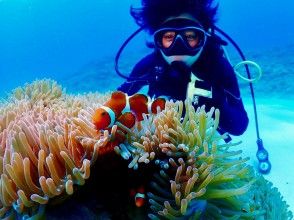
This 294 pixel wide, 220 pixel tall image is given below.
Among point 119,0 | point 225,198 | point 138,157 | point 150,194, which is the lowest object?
point 225,198

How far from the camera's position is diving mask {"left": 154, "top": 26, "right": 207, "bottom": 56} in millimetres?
3078

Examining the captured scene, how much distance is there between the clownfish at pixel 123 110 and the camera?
1503mm

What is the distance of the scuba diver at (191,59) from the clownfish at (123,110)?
122cm

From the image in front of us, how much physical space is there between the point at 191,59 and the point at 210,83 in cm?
31

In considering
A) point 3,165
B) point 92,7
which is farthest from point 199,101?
point 92,7

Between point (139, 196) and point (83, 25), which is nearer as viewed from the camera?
point (139, 196)

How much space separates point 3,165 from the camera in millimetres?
1518

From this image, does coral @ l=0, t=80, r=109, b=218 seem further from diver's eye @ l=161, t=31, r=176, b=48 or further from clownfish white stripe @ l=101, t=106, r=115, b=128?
diver's eye @ l=161, t=31, r=176, b=48

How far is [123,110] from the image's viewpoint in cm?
163

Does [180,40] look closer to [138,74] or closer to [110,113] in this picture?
[138,74]

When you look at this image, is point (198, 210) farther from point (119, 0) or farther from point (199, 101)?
point (119, 0)

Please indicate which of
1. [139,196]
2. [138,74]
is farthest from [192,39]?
[139,196]

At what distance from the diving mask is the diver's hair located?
0.80ft

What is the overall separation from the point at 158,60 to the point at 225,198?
80.8 inches
